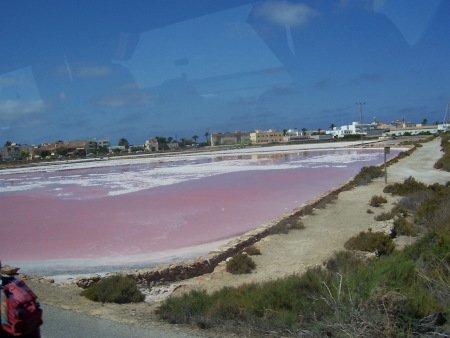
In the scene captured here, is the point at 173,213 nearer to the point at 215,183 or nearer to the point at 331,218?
the point at 331,218

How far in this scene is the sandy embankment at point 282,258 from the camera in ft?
19.4

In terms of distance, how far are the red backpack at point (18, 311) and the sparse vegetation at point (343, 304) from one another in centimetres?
225

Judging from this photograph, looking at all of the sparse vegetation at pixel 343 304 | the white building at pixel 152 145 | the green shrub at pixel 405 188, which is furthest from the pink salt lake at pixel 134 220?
the white building at pixel 152 145

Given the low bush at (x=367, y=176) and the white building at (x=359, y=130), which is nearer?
the low bush at (x=367, y=176)

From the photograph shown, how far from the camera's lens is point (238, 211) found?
16.4 metres

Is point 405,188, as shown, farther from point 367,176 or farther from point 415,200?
point 367,176

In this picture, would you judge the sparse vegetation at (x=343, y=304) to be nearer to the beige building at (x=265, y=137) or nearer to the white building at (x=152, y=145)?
the beige building at (x=265, y=137)

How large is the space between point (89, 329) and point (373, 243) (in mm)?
6193

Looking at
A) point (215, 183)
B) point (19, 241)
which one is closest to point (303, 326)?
point (19, 241)

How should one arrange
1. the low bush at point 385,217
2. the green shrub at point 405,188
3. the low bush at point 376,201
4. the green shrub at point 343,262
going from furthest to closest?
the green shrub at point 405,188 < the low bush at point 376,201 < the low bush at point 385,217 < the green shrub at point 343,262

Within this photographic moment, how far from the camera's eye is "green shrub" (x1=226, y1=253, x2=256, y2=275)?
8.45 metres

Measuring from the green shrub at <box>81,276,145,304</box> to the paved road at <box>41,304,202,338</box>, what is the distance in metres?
1.42

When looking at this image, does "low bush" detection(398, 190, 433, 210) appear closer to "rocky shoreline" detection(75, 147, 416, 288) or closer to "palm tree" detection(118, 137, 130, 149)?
"rocky shoreline" detection(75, 147, 416, 288)

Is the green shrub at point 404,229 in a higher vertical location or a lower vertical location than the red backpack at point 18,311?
lower
